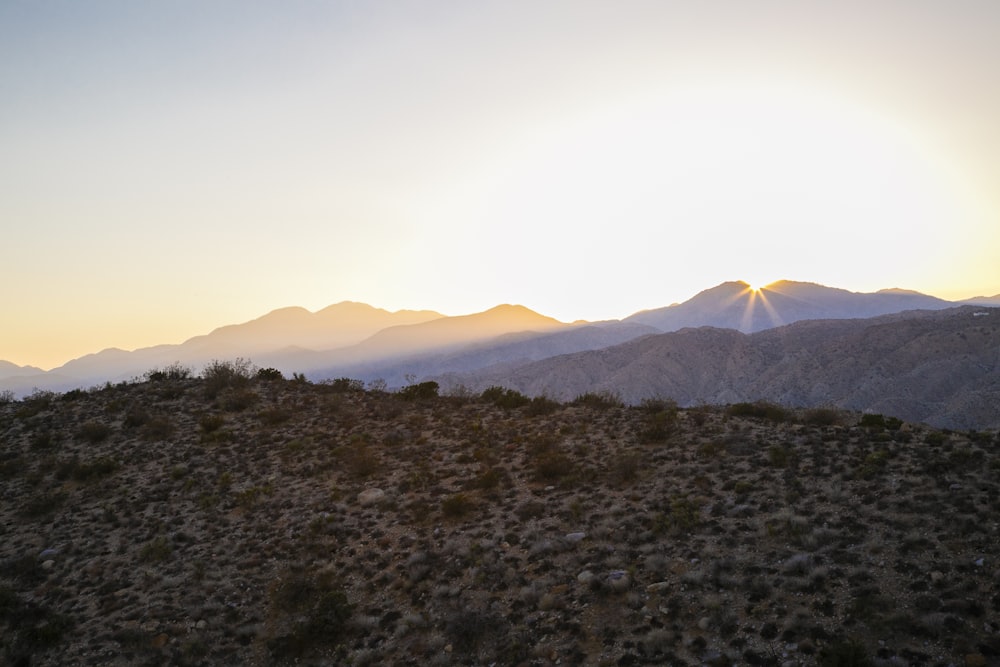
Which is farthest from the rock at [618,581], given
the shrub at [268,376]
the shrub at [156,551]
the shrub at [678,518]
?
the shrub at [268,376]

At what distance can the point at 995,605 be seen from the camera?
746 centimetres

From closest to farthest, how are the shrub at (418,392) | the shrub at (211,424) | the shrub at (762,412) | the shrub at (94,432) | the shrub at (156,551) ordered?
the shrub at (156,551)
the shrub at (762,412)
the shrub at (94,432)
the shrub at (211,424)
the shrub at (418,392)

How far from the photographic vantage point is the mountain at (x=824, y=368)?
64.4 m

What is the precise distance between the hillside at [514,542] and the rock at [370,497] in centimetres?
23

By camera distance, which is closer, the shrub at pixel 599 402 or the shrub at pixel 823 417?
the shrub at pixel 823 417

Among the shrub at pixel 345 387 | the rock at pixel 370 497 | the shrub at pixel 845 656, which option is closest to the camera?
the shrub at pixel 845 656

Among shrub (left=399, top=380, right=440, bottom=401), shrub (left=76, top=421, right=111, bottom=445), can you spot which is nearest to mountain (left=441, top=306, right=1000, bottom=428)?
shrub (left=399, top=380, right=440, bottom=401)

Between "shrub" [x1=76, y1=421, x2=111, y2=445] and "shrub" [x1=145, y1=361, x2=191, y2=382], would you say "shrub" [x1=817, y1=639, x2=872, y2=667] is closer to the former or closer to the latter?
"shrub" [x1=76, y1=421, x2=111, y2=445]

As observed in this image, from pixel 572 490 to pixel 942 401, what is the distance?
70526mm

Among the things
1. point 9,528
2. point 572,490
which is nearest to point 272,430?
A: point 9,528

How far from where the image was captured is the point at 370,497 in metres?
15.1

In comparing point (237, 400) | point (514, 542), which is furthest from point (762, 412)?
point (237, 400)

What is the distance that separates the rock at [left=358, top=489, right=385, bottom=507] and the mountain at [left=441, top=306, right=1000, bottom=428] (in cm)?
2101

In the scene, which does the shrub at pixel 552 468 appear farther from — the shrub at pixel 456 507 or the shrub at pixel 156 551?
the shrub at pixel 156 551
